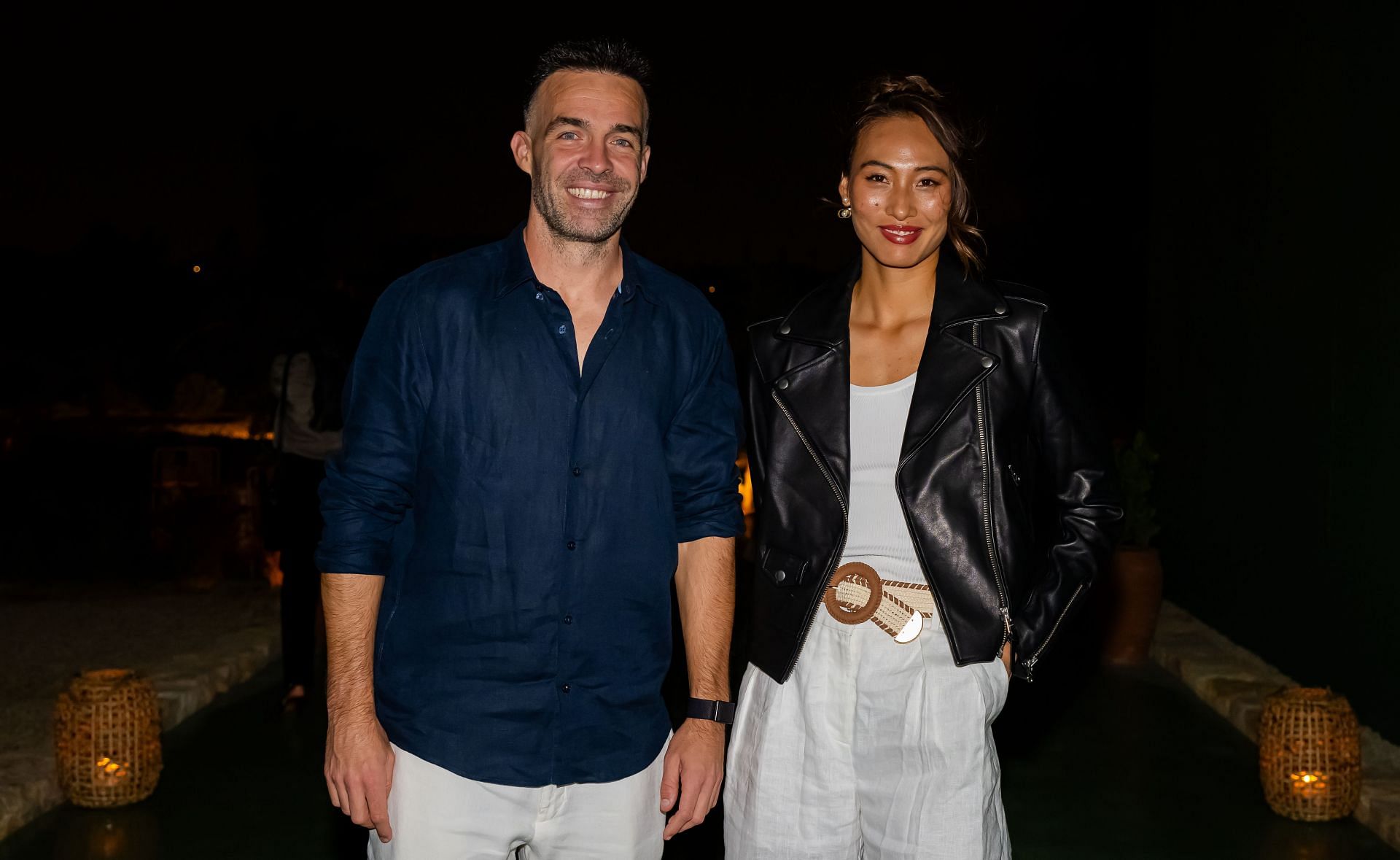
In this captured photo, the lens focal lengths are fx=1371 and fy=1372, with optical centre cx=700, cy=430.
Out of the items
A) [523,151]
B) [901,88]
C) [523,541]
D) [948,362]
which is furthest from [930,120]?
[523,541]

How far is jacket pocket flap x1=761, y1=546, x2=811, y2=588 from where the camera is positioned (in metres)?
2.69

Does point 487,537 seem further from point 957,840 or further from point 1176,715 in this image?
point 1176,715

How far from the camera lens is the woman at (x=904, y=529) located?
261 centimetres

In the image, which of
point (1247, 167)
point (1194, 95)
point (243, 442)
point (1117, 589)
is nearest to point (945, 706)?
point (1117, 589)

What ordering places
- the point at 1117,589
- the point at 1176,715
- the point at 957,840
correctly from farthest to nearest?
1. the point at 1117,589
2. the point at 1176,715
3. the point at 957,840

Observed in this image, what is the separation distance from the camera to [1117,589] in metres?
7.29

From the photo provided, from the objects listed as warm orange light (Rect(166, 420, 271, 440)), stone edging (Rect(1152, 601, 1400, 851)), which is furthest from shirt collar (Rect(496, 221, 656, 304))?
warm orange light (Rect(166, 420, 271, 440))

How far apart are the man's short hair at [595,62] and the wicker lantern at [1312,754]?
361cm

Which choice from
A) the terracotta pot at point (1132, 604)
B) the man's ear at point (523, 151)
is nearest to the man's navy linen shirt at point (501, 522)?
the man's ear at point (523, 151)

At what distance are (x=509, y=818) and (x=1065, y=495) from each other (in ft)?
4.31

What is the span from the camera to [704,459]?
253cm

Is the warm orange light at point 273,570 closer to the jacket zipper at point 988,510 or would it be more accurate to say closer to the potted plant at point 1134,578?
the potted plant at point 1134,578

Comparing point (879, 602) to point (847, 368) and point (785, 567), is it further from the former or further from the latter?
point (847, 368)

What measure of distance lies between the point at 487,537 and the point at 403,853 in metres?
0.54
